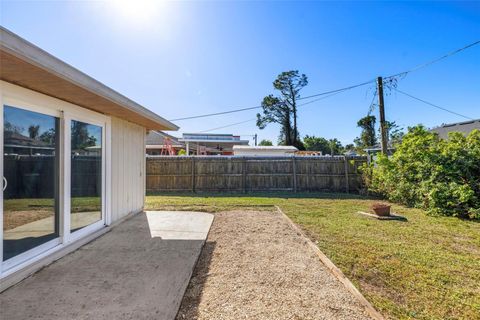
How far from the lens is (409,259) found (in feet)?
11.6

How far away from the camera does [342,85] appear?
49.3 ft

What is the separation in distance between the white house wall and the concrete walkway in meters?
1.21

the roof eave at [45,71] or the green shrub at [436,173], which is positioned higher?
the roof eave at [45,71]

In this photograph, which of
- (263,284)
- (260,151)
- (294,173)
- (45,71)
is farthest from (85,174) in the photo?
(260,151)

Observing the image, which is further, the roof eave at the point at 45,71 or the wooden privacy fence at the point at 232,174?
the wooden privacy fence at the point at 232,174

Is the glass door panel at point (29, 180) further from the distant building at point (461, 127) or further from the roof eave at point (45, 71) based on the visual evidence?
the distant building at point (461, 127)

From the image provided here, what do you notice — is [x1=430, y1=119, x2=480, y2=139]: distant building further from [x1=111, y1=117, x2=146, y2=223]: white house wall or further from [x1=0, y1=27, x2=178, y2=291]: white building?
[x1=0, y1=27, x2=178, y2=291]: white building

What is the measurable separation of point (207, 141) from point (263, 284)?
1874 centimetres

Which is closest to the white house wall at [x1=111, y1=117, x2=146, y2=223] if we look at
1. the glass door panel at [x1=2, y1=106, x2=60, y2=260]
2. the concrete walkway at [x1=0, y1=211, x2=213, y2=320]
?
the concrete walkway at [x1=0, y1=211, x2=213, y2=320]

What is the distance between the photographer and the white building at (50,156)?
8.76ft

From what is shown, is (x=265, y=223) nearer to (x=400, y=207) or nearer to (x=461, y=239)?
(x=461, y=239)

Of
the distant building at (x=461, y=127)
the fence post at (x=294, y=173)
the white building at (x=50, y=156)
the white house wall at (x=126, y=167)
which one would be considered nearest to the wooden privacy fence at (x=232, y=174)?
the fence post at (x=294, y=173)

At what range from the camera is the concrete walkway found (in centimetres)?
220

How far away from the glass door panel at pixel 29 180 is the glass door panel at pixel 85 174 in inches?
13.7
